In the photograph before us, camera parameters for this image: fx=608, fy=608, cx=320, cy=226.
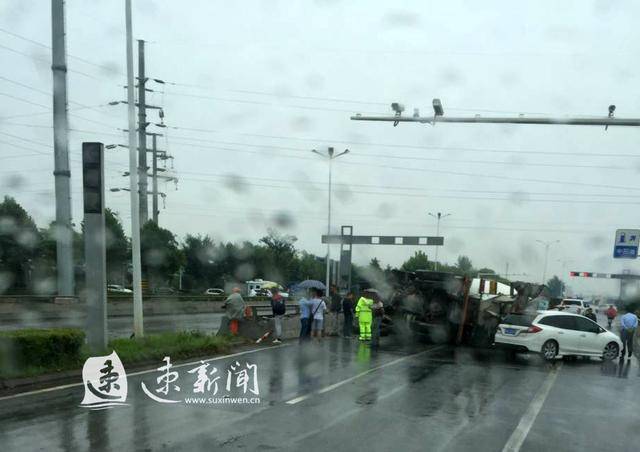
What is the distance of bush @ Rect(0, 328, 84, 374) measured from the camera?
33.5 ft

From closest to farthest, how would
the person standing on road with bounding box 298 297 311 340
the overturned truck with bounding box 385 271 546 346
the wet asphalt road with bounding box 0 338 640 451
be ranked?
the wet asphalt road with bounding box 0 338 640 451 < the person standing on road with bounding box 298 297 311 340 < the overturned truck with bounding box 385 271 546 346

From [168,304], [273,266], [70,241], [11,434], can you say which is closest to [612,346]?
[11,434]

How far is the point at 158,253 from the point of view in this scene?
164ft

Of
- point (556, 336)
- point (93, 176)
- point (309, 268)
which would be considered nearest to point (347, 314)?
point (556, 336)

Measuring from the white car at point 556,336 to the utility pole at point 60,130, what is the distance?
18.1 meters

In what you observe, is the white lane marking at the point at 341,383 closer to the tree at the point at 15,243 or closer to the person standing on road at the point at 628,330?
the person standing on road at the point at 628,330

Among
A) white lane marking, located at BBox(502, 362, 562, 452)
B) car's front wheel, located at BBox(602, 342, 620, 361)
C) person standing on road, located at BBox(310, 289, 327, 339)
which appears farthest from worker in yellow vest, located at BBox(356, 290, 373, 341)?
white lane marking, located at BBox(502, 362, 562, 452)

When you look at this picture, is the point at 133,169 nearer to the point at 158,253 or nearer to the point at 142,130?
the point at 142,130

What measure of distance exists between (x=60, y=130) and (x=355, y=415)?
816 inches

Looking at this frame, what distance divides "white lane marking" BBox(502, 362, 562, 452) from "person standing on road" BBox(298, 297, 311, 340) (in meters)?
8.14

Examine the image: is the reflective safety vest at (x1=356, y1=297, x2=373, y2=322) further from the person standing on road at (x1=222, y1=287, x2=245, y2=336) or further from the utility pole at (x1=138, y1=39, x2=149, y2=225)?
the utility pole at (x1=138, y1=39, x2=149, y2=225)

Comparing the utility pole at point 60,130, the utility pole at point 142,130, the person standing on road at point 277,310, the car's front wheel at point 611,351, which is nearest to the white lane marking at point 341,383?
the person standing on road at point 277,310

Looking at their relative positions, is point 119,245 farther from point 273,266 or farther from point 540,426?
point 540,426

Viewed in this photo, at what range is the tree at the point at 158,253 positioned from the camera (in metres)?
49.1
